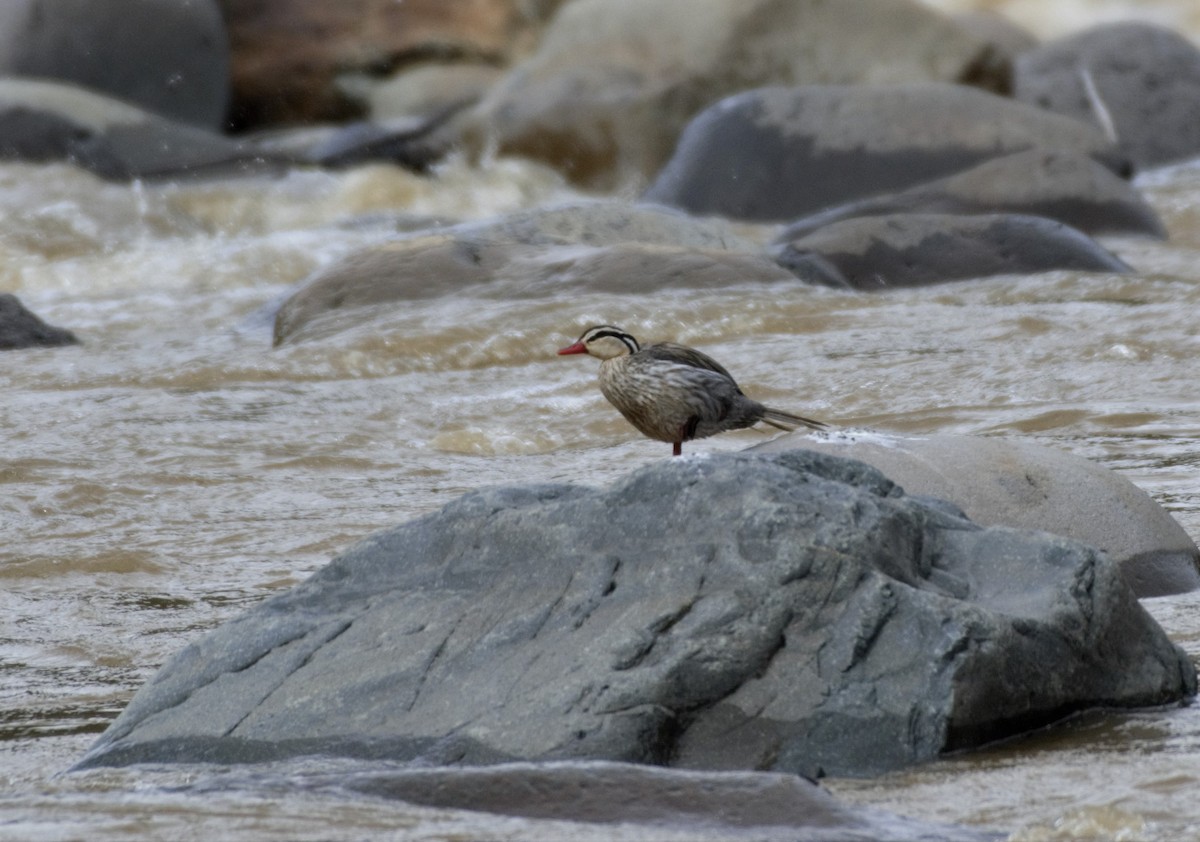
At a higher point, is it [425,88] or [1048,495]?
[1048,495]

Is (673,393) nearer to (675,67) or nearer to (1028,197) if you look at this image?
(1028,197)

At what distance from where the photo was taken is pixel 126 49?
64.0 feet

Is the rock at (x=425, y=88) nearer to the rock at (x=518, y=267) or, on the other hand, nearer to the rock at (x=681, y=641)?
the rock at (x=518, y=267)

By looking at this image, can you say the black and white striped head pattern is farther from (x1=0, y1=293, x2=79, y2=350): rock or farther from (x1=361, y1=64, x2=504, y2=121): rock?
(x1=361, y1=64, x2=504, y2=121): rock

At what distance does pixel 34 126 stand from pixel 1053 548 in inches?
588

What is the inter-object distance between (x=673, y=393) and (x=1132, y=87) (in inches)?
595

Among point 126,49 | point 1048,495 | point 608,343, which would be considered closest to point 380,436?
point 608,343

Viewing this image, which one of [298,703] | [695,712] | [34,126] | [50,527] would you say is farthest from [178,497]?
[34,126]

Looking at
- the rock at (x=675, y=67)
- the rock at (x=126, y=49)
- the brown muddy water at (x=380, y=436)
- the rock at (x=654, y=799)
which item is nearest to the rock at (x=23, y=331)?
the brown muddy water at (x=380, y=436)

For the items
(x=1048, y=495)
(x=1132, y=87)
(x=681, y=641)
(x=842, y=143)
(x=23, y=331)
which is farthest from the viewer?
(x=1132, y=87)

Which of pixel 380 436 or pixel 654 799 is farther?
pixel 380 436

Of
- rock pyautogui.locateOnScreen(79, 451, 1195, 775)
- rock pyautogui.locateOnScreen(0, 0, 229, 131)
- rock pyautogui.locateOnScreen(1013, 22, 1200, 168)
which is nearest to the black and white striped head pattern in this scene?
rock pyautogui.locateOnScreen(79, 451, 1195, 775)

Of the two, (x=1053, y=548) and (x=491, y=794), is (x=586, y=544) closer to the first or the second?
(x=491, y=794)

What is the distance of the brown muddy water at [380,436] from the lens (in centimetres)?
305
